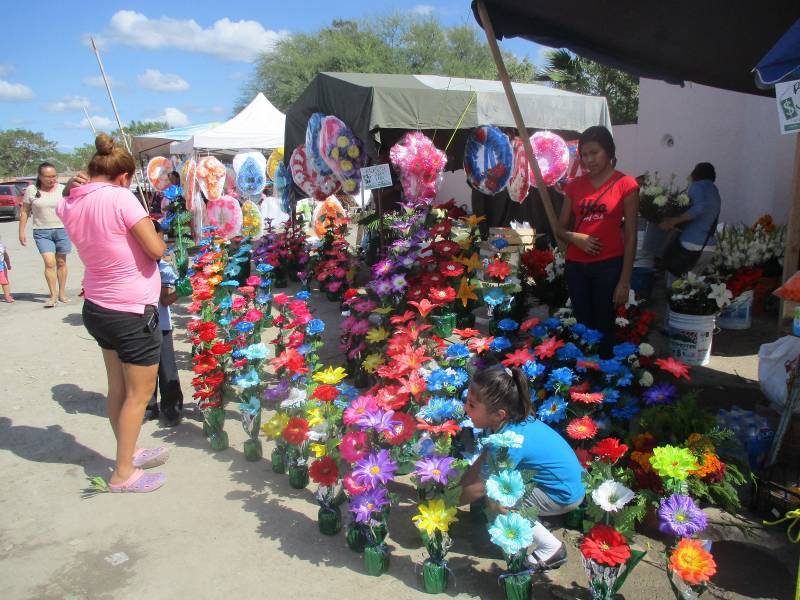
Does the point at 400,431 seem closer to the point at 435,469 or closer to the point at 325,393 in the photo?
the point at 435,469

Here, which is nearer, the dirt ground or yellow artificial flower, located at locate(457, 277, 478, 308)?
the dirt ground

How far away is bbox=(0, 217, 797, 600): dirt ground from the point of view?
2.32 meters

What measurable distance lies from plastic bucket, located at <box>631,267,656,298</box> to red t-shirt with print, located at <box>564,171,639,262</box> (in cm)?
265

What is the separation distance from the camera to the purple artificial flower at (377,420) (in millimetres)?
2367

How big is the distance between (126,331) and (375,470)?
146 centimetres

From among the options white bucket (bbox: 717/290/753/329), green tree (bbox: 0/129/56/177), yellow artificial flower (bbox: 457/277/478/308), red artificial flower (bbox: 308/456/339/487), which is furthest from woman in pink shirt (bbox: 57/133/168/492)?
→ green tree (bbox: 0/129/56/177)

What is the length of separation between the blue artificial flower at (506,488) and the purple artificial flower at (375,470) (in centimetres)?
40

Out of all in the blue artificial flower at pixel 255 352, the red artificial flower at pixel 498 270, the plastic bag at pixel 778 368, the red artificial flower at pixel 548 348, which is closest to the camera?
the red artificial flower at pixel 548 348

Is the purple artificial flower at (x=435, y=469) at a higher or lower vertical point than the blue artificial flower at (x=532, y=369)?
lower

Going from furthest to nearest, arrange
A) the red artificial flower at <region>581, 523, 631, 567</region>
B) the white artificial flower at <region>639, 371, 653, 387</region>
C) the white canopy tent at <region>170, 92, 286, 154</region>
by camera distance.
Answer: the white canopy tent at <region>170, 92, 286, 154</region>
the white artificial flower at <region>639, 371, 653, 387</region>
the red artificial flower at <region>581, 523, 631, 567</region>

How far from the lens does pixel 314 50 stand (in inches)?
1273

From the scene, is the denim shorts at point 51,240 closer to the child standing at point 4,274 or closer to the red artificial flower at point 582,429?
the child standing at point 4,274

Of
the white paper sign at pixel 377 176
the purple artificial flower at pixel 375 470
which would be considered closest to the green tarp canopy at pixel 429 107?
the white paper sign at pixel 377 176

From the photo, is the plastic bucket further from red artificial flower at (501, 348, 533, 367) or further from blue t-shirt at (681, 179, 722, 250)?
red artificial flower at (501, 348, 533, 367)
